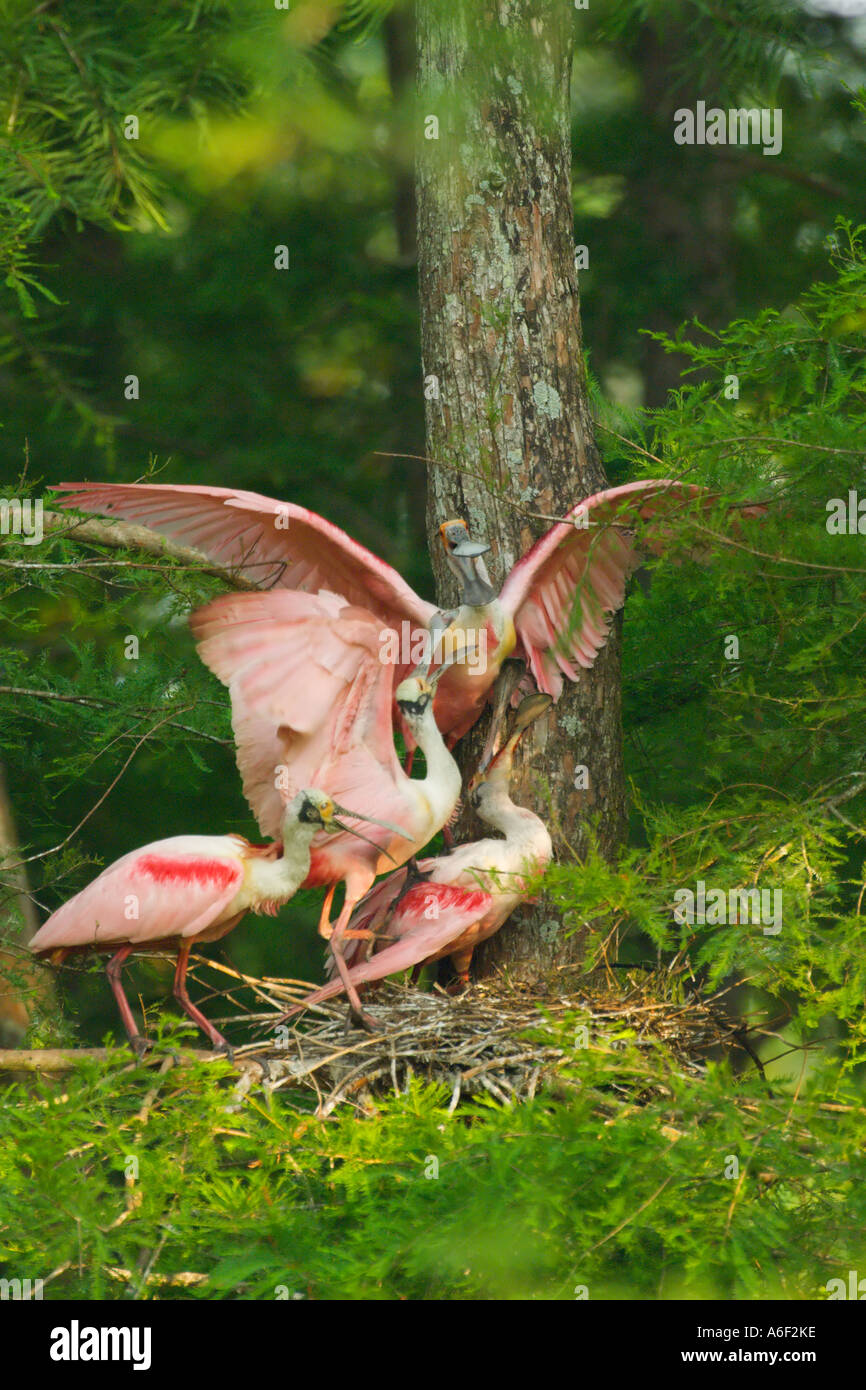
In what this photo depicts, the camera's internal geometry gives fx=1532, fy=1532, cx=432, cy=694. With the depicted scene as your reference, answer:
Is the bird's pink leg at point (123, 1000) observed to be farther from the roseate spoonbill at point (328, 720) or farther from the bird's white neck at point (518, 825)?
the bird's white neck at point (518, 825)

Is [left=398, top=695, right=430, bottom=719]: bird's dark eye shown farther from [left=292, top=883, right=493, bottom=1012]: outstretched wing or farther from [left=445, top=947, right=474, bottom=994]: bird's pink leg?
[left=445, top=947, right=474, bottom=994]: bird's pink leg

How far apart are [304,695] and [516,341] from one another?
1.40 metres

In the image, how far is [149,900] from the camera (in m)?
4.10

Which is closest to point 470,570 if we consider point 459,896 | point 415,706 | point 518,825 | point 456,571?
point 456,571

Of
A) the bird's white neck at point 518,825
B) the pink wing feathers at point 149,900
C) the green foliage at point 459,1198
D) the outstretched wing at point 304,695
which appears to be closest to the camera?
the green foliage at point 459,1198

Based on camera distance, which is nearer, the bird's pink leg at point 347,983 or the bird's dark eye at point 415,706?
the bird's pink leg at point 347,983

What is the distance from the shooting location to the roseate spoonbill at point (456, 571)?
4.54 m

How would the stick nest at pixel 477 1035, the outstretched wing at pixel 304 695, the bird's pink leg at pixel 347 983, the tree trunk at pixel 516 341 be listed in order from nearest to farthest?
the stick nest at pixel 477 1035, the bird's pink leg at pixel 347 983, the outstretched wing at pixel 304 695, the tree trunk at pixel 516 341

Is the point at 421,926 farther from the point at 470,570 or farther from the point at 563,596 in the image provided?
the point at 563,596

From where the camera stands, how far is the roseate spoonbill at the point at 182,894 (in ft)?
13.4

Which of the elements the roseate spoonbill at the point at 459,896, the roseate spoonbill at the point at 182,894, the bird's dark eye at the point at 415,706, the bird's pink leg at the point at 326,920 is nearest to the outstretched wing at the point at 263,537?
the bird's dark eye at the point at 415,706

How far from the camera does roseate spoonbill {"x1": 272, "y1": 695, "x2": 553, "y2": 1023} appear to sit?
14.7 ft

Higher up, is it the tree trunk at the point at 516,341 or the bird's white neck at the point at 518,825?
the tree trunk at the point at 516,341

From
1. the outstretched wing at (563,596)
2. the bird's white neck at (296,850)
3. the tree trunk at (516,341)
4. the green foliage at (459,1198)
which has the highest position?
the tree trunk at (516,341)
